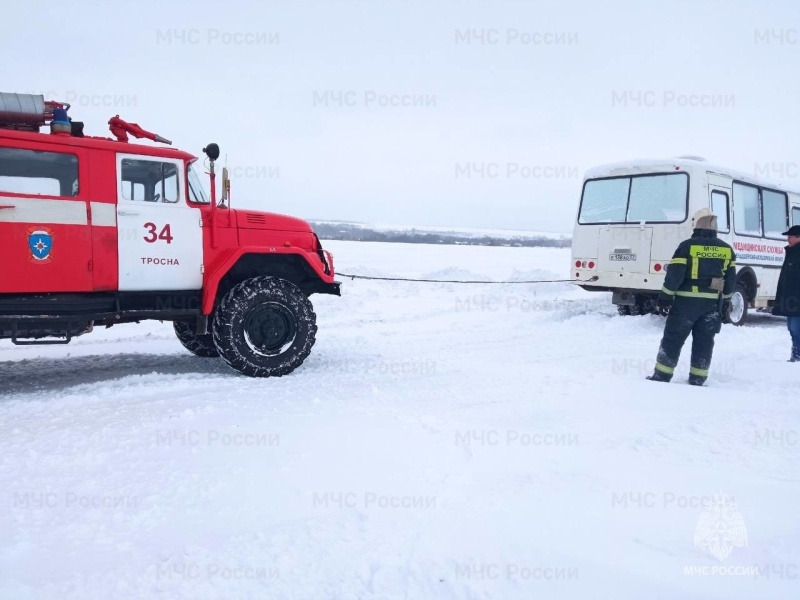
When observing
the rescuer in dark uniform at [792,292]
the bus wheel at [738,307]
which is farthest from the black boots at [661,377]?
the bus wheel at [738,307]

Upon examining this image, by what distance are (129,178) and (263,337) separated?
6.93ft

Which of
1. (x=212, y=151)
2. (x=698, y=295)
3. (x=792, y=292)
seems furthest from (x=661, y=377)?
(x=212, y=151)

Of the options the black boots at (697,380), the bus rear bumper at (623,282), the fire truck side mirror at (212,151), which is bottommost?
the black boots at (697,380)

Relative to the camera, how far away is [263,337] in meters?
6.30

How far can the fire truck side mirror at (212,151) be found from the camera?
5769mm

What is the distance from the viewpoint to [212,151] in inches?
228

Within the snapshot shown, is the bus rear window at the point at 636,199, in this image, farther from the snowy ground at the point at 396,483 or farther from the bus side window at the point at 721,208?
the snowy ground at the point at 396,483

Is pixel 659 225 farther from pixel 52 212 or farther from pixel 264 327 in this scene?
pixel 52 212

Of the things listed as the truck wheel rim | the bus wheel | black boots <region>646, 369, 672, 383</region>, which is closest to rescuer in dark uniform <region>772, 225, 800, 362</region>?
black boots <region>646, 369, 672, 383</region>

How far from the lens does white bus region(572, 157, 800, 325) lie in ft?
32.2

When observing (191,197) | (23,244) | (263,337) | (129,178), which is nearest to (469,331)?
(263,337)

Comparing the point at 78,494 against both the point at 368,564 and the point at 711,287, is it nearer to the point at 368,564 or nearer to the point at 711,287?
the point at 368,564

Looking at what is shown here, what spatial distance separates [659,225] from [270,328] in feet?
23.3

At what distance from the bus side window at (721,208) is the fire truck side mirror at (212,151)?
334 inches
